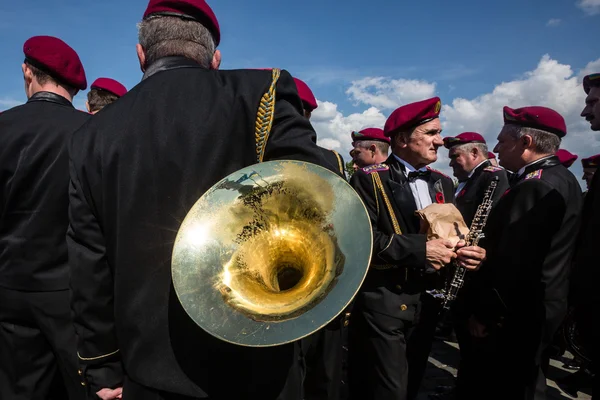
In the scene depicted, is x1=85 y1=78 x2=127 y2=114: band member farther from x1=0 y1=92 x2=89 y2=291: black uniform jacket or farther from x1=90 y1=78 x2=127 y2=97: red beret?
x1=0 y1=92 x2=89 y2=291: black uniform jacket

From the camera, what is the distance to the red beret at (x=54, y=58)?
266cm

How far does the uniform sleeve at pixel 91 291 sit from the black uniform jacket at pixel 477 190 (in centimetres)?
414

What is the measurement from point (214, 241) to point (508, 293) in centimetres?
256

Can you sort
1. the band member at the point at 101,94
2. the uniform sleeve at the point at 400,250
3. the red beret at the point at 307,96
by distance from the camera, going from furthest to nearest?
the band member at the point at 101,94 → the red beret at the point at 307,96 → the uniform sleeve at the point at 400,250

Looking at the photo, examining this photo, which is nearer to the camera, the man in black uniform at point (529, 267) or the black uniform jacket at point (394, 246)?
the black uniform jacket at point (394, 246)

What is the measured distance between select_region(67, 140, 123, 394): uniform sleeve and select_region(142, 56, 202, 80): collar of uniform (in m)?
0.45

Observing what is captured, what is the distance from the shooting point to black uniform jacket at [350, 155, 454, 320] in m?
2.82

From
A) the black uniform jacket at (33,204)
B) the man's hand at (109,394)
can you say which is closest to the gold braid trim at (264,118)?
the man's hand at (109,394)

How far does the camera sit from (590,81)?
273 centimetres

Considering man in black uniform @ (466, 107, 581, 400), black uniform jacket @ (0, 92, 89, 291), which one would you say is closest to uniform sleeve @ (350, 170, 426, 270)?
man in black uniform @ (466, 107, 581, 400)

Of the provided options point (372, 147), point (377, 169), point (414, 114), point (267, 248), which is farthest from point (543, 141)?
point (267, 248)

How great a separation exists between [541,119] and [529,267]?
4.12 feet

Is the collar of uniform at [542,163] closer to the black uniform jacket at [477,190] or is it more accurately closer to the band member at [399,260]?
the band member at [399,260]

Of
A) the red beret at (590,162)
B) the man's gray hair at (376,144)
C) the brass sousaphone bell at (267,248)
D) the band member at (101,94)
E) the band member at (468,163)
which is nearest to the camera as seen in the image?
the brass sousaphone bell at (267,248)
